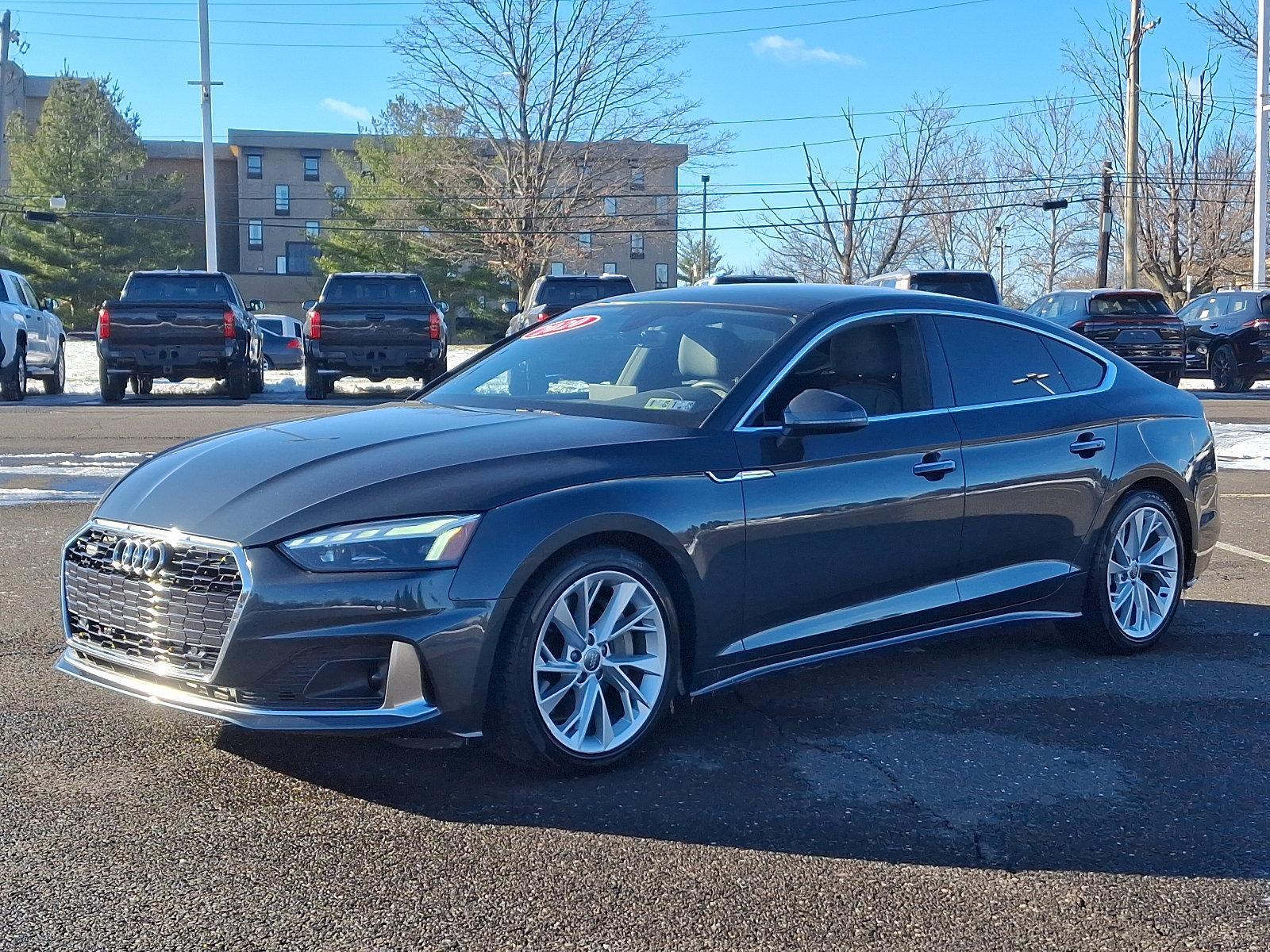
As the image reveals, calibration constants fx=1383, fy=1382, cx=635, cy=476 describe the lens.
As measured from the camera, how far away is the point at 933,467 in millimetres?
5168

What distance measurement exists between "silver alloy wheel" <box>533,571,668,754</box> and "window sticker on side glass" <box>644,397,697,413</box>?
0.78m

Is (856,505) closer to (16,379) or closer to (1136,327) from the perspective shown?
(16,379)

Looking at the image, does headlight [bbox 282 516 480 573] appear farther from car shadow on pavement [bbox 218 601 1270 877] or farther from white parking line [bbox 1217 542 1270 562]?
white parking line [bbox 1217 542 1270 562]

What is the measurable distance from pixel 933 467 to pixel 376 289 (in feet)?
57.8

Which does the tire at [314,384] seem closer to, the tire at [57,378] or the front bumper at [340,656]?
the tire at [57,378]

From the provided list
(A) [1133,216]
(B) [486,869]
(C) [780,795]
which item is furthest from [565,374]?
(A) [1133,216]

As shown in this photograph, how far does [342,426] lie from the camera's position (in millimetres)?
4797

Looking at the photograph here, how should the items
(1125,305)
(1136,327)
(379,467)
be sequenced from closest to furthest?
1. (379,467)
2. (1136,327)
3. (1125,305)

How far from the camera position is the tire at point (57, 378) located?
21.7 metres

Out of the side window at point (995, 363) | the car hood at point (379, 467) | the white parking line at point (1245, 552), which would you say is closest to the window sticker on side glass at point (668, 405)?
the car hood at point (379, 467)

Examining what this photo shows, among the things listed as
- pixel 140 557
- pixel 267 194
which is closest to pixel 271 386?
pixel 140 557

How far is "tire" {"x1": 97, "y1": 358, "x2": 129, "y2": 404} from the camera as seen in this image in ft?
64.8

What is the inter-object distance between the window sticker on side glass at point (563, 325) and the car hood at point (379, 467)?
89 cm

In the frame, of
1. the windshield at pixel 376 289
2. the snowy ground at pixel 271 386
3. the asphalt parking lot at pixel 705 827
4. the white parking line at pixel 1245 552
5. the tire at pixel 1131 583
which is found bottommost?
the asphalt parking lot at pixel 705 827
